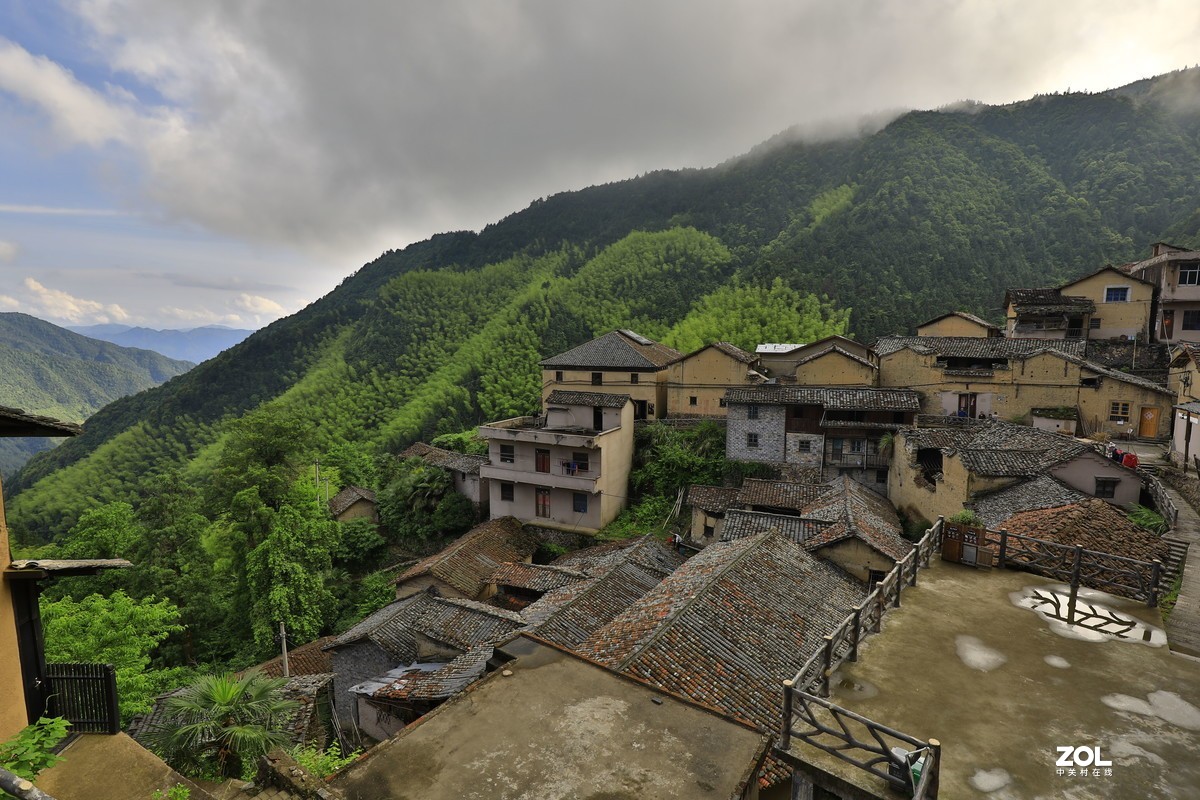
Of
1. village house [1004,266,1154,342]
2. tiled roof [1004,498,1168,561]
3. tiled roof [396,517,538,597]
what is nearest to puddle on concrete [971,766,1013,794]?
tiled roof [1004,498,1168,561]

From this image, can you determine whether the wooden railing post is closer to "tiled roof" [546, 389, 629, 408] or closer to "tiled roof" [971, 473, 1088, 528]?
"tiled roof" [971, 473, 1088, 528]

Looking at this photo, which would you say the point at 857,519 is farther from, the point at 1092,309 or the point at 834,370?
the point at 1092,309

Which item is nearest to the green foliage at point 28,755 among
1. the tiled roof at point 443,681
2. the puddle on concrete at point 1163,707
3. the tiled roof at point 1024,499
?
the tiled roof at point 443,681

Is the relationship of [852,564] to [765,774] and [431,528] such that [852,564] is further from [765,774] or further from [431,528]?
[431,528]

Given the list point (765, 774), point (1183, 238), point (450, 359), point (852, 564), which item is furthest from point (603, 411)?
point (1183, 238)

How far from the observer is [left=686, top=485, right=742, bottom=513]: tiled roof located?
85.7 ft

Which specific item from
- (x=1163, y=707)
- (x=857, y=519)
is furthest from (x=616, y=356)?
(x=1163, y=707)

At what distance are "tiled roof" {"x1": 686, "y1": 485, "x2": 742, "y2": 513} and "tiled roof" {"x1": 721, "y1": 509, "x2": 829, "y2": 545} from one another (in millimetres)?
3263

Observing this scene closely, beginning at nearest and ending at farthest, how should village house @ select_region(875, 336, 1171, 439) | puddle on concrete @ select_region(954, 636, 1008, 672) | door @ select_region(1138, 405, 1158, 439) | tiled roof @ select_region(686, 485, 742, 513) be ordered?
puddle on concrete @ select_region(954, 636, 1008, 672), tiled roof @ select_region(686, 485, 742, 513), door @ select_region(1138, 405, 1158, 439), village house @ select_region(875, 336, 1171, 439)

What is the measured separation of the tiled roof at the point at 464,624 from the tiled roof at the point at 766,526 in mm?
8659

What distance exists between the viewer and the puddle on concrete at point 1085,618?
8211 mm

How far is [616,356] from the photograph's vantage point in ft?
124

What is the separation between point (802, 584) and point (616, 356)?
2317cm

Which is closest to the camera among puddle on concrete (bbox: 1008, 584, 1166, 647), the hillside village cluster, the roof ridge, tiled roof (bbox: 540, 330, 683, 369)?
the hillside village cluster
